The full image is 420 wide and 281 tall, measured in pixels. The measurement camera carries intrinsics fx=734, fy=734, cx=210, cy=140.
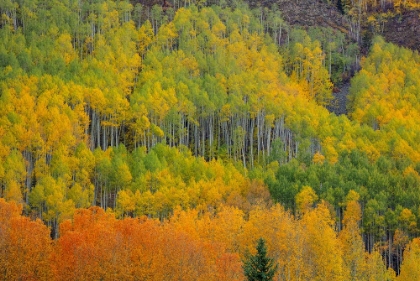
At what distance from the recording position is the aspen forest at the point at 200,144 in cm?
5906

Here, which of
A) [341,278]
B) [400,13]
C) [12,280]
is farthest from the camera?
[400,13]

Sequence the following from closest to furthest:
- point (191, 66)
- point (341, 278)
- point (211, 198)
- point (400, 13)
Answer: point (341, 278), point (211, 198), point (191, 66), point (400, 13)

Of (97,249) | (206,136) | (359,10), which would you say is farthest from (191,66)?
(97,249)

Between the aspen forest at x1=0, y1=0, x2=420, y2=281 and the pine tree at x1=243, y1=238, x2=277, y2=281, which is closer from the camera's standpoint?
the pine tree at x1=243, y1=238, x2=277, y2=281

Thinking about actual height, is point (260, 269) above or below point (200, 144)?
above

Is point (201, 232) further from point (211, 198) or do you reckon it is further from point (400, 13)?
point (400, 13)

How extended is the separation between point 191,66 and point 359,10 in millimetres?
51294

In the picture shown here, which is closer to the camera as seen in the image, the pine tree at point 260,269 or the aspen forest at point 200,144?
the pine tree at point 260,269

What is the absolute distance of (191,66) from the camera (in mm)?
112562

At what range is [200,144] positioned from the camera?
326 ft

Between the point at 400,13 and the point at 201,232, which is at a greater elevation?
the point at 400,13

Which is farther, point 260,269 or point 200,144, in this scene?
point 200,144

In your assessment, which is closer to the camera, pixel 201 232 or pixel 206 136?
pixel 201 232

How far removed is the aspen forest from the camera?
59062mm
